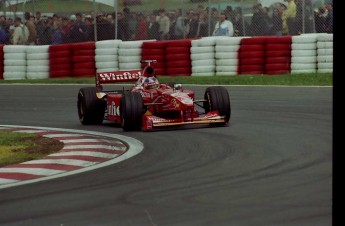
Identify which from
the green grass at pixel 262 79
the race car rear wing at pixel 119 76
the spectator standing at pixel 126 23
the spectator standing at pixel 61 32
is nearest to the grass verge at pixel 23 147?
the race car rear wing at pixel 119 76

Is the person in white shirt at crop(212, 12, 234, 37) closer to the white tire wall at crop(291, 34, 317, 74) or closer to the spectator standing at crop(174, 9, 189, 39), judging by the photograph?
the spectator standing at crop(174, 9, 189, 39)

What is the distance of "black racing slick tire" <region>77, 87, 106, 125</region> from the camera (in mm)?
12539

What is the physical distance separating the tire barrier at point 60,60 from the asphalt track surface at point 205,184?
9.21 meters

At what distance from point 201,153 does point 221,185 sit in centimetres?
234

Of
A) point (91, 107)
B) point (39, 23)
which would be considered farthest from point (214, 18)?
point (91, 107)

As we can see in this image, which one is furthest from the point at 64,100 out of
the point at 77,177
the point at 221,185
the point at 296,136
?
the point at 221,185

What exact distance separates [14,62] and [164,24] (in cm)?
400

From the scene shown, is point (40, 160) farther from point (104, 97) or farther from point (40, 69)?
point (40, 69)

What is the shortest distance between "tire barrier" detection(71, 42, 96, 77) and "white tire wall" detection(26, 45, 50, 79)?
2.54 ft

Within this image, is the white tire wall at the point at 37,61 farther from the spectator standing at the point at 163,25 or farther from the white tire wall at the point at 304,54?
the white tire wall at the point at 304,54

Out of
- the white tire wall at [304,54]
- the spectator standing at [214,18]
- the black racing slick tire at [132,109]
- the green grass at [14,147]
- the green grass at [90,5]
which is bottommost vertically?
the green grass at [14,147]

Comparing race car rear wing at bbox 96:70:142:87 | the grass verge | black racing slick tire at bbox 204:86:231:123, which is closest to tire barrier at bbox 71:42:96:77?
race car rear wing at bbox 96:70:142:87

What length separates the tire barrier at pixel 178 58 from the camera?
2033cm

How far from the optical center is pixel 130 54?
2095 centimetres
